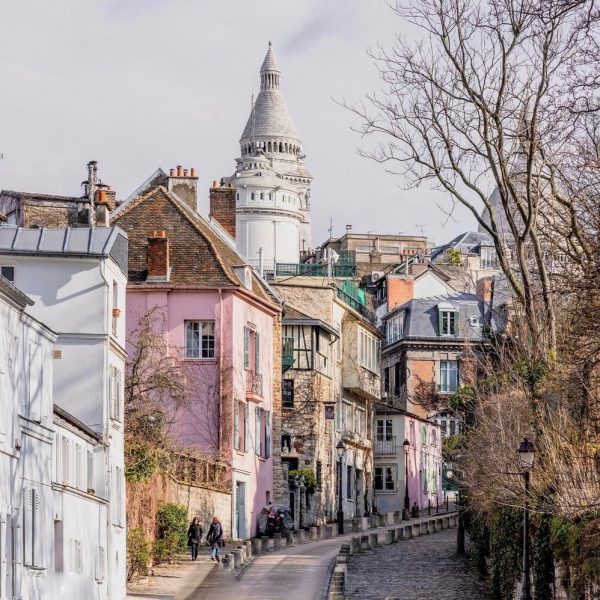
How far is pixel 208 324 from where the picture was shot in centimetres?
6272

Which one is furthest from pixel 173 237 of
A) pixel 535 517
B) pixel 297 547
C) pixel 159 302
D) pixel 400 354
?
pixel 400 354

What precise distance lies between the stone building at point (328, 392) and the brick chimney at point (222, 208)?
4272mm

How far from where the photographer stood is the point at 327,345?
77.4m

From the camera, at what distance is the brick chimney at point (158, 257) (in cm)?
6175

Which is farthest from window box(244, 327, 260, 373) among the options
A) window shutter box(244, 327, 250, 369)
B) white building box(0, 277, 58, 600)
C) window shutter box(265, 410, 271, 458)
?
white building box(0, 277, 58, 600)

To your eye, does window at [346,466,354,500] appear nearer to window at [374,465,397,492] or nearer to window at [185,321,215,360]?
window at [374,465,397,492]

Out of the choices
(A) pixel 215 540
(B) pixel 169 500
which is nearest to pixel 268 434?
(B) pixel 169 500

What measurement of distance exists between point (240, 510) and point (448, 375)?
48845mm

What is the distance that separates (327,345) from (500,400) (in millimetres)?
30026

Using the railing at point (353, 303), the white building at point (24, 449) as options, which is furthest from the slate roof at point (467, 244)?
the white building at point (24, 449)

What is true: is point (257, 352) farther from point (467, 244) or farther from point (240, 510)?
point (467, 244)

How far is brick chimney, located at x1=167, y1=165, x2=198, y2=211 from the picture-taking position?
68.9 metres

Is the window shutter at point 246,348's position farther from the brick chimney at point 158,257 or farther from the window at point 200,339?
the brick chimney at point 158,257

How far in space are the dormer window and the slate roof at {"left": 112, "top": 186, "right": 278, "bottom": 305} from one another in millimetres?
45374
